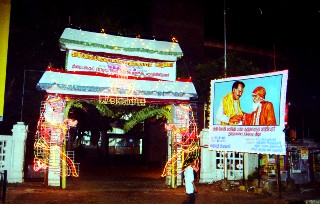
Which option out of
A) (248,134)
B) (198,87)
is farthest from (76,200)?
(198,87)

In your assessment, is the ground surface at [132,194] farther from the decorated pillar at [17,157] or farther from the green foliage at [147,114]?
the green foliage at [147,114]

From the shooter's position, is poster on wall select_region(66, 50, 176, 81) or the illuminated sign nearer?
poster on wall select_region(66, 50, 176, 81)

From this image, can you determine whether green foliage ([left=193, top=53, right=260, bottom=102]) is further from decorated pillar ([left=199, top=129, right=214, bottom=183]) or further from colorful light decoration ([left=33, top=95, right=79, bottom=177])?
colorful light decoration ([left=33, top=95, right=79, bottom=177])

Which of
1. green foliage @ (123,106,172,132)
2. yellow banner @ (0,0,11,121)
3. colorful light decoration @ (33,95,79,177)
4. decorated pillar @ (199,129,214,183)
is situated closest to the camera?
yellow banner @ (0,0,11,121)

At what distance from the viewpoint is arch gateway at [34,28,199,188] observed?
1179cm

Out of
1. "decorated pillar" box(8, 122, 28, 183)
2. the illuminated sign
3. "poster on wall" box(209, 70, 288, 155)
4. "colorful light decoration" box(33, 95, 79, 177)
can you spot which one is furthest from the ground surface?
the illuminated sign

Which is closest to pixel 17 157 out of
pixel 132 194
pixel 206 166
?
pixel 132 194

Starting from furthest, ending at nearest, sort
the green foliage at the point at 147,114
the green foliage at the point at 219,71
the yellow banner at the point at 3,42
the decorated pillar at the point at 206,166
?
the green foliage at the point at 219,71
the green foliage at the point at 147,114
the decorated pillar at the point at 206,166
the yellow banner at the point at 3,42

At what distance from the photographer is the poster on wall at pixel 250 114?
1015cm

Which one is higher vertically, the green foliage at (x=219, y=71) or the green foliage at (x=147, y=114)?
the green foliage at (x=219, y=71)

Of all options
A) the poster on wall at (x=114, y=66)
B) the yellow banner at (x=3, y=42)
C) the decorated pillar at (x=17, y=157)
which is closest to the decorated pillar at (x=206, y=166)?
Result: the poster on wall at (x=114, y=66)

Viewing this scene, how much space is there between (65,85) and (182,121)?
4.72 metres

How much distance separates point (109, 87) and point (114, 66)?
927mm

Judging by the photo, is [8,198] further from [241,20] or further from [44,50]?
[241,20]
